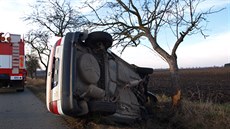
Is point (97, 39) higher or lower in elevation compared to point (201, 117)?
higher

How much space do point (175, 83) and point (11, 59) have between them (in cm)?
1321

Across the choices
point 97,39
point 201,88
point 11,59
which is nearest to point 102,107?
point 97,39

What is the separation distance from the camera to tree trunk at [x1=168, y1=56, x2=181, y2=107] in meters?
9.10

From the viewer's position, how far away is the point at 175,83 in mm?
9422

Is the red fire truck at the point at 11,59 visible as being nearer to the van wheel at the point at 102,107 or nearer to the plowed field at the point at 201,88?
the plowed field at the point at 201,88

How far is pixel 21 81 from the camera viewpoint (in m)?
21.3

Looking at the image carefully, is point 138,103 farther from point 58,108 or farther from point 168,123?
point 58,108

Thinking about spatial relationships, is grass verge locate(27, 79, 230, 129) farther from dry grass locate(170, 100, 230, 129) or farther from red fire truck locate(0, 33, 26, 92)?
red fire truck locate(0, 33, 26, 92)

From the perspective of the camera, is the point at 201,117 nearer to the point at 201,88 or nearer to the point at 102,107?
the point at 102,107

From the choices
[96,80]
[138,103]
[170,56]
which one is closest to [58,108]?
[96,80]

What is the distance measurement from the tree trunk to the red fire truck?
42.0 ft

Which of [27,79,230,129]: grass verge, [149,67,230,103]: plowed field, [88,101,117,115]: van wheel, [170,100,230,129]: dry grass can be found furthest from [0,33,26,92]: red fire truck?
[88,101,117,115]: van wheel

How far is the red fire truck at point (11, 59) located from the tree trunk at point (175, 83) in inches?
504

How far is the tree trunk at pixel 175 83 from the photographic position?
9102mm
